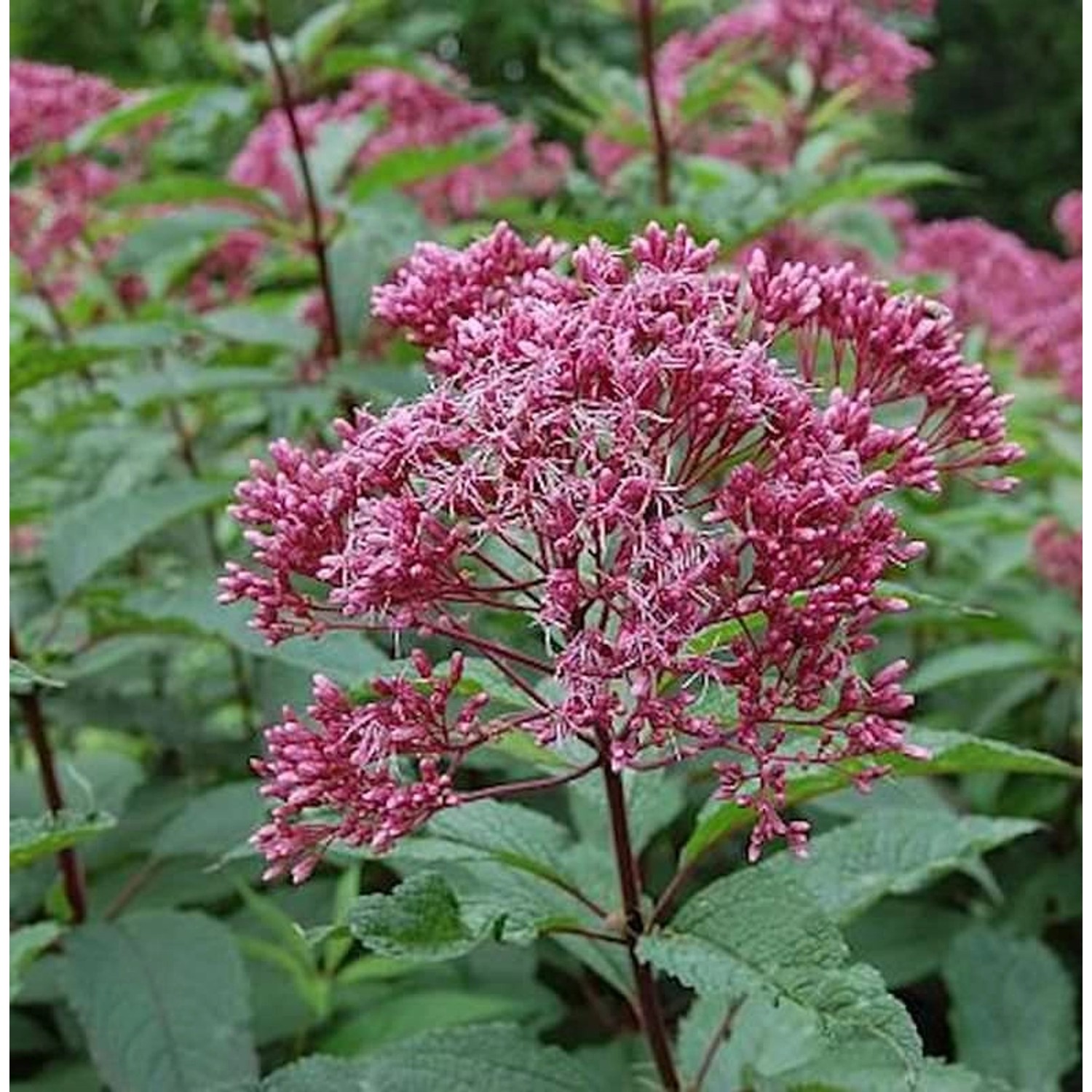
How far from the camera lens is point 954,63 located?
14.5 m

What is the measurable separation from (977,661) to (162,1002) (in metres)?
1.29

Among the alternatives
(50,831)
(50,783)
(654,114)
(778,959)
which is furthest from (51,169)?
(778,959)

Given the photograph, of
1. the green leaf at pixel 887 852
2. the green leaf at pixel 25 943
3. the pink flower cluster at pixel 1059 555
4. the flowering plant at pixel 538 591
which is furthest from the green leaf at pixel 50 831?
the pink flower cluster at pixel 1059 555

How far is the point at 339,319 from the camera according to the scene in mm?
2883

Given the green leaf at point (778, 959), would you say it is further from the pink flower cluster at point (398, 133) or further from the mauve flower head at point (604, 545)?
the pink flower cluster at point (398, 133)

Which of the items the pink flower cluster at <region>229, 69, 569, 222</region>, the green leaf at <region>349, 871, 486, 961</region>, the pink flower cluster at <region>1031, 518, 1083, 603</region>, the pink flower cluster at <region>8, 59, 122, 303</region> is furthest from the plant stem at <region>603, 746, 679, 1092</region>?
the pink flower cluster at <region>8, 59, 122, 303</region>

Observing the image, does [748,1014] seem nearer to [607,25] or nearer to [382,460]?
[382,460]

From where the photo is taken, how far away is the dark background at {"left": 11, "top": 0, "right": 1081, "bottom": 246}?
9000mm

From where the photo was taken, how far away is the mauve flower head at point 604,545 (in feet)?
4.59

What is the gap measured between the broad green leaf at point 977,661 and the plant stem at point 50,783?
1113mm

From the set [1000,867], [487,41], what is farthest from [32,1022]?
[487,41]

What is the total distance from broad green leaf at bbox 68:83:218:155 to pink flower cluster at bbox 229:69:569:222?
279 millimetres

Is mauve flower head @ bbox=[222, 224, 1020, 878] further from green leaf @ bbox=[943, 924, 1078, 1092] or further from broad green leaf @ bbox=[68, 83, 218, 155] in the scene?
broad green leaf @ bbox=[68, 83, 218, 155]

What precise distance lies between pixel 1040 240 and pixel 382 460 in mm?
12641
